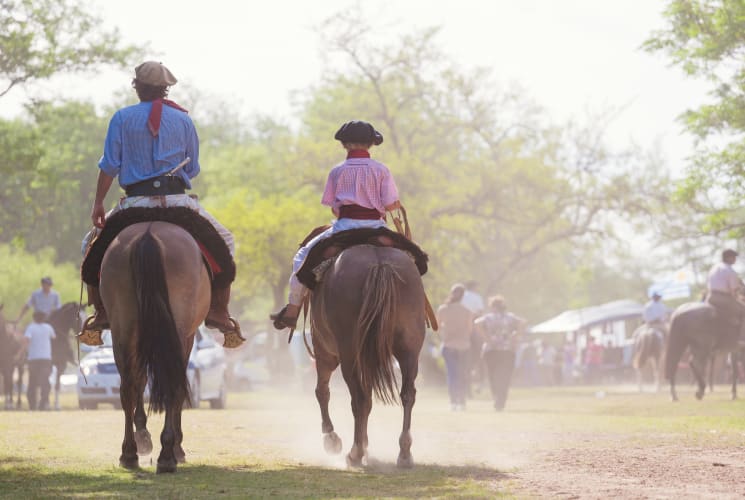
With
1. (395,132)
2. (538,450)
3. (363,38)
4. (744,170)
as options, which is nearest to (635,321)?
(395,132)

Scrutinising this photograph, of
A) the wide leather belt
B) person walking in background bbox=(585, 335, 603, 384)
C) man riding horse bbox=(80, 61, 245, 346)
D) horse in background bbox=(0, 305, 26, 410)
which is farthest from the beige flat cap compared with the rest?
person walking in background bbox=(585, 335, 603, 384)

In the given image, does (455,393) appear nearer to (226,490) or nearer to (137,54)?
(137,54)

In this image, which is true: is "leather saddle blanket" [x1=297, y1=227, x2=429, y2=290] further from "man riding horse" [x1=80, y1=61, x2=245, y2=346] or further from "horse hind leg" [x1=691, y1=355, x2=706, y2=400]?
"horse hind leg" [x1=691, y1=355, x2=706, y2=400]

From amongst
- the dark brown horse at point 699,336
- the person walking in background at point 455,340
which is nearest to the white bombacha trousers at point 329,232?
the person walking in background at point 455,340

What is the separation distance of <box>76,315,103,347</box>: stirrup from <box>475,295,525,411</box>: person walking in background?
13.6 meters

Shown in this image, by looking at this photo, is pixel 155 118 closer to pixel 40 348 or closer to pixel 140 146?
pixel 140 146

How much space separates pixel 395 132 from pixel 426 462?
39595mm

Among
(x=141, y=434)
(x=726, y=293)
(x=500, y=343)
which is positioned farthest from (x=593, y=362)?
(x=141, y=434)

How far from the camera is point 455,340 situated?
81.6 feet

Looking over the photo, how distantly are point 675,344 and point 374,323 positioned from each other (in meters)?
17.4

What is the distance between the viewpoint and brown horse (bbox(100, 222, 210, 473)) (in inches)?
366

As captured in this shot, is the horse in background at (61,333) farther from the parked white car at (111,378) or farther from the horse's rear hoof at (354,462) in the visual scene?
the horse's rear hoof at (354,462)

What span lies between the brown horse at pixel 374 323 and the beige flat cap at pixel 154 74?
6.28 ft

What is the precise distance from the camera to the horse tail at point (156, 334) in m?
9.23
